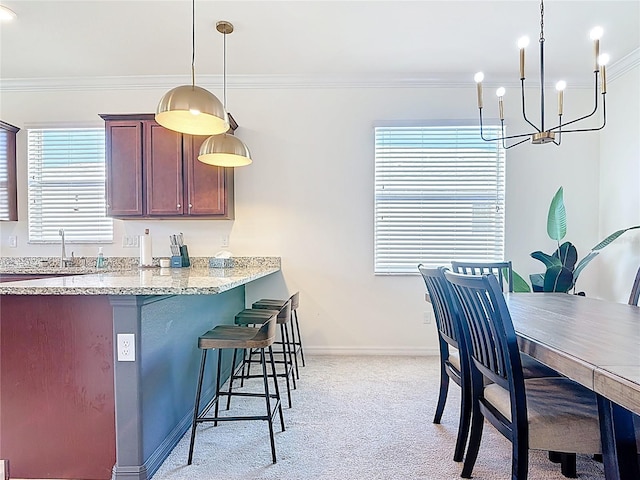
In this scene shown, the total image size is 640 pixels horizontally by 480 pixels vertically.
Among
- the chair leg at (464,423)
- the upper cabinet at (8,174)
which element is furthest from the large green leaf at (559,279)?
the upper cabinet at (8,174)

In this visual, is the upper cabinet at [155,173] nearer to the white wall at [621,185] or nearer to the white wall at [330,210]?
the white wall at [330,210]

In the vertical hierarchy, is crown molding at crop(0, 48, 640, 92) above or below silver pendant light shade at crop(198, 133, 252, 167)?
above

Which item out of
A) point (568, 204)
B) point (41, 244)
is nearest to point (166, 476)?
point (41, 244)

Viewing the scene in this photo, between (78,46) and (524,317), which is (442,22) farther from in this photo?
(78,46)

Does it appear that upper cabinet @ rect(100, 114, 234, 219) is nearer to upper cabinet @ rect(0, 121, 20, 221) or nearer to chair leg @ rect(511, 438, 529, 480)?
upper cabinet @ rect(0, 121, 20, 221)

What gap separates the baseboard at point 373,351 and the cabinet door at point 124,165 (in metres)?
2.20

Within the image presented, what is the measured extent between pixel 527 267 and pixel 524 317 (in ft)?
7.85

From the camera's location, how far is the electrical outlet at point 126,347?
70.1 inches

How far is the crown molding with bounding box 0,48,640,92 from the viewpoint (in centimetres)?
387

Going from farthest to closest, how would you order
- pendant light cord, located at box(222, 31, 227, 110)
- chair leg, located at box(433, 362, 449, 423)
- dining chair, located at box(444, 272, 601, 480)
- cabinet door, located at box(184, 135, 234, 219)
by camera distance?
cabinet door, located at box(184, 135, 234, 219), pendant light cord, located at box(222, 31, 227, 110), chair leg, located at box(433, 362, 449, 423), dining chair, located at box(444, 272, 601, 480)

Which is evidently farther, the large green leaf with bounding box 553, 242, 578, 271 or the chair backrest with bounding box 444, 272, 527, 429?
the large green leaf with bounding box 553, 242, 578, 271

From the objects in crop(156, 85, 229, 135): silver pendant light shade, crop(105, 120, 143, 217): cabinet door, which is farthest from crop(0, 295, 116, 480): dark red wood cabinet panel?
crop(105, 120, 143, 217): cabinet door

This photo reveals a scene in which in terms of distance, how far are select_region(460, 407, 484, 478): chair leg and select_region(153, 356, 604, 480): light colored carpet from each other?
8cm

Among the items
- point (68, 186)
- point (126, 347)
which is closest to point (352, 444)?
point (126, 347)
